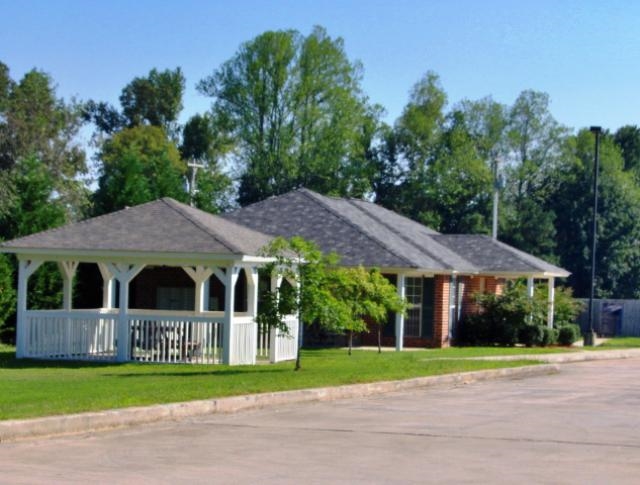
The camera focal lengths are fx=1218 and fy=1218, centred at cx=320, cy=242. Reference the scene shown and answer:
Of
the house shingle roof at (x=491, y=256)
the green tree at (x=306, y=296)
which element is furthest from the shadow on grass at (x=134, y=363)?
the house shingle roof at (x=491, y=256)

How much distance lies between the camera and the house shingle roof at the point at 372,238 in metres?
36.9

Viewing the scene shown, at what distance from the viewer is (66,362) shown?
2748cm

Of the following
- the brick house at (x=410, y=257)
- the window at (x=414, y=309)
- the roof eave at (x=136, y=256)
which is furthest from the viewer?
the window at (x=414, y=309)

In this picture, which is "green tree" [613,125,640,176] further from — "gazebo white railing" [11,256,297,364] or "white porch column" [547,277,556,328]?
"gazebo white railing" [11,256,297,364]

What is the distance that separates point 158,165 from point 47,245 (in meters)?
19.0

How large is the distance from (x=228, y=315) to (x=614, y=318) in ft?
118

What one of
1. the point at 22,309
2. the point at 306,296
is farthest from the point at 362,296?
the point at 22,309

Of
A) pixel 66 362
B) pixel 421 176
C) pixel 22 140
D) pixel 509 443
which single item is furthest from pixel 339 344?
pixel 421 176

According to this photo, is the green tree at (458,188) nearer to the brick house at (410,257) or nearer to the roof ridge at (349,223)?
the brick house at (410,257)

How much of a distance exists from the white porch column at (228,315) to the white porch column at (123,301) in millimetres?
2086

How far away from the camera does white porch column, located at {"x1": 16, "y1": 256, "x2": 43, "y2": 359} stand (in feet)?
92.2

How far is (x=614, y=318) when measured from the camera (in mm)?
59156

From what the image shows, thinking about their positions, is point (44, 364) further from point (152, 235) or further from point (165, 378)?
point (165, 378)

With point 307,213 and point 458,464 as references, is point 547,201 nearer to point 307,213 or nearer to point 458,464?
point 307,213
